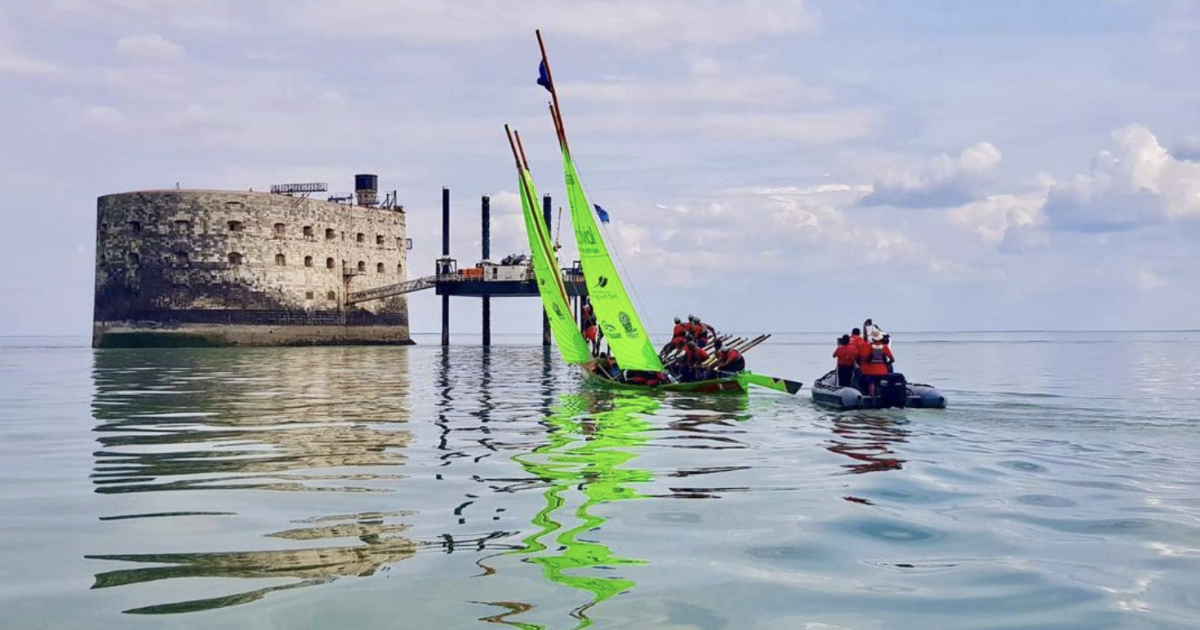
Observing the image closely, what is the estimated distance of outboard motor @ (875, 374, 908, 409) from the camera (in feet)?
67.8

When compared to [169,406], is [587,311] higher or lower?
higher

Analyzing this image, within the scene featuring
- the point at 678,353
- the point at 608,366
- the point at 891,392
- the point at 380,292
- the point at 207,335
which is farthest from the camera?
the point at 380,292

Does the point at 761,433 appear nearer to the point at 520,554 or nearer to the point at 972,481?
the point at 972,481

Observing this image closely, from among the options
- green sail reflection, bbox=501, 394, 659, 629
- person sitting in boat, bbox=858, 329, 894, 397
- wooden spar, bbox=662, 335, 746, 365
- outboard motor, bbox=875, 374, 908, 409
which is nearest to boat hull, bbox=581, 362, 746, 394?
wooden spar, bbox=662, 335, 746, 365

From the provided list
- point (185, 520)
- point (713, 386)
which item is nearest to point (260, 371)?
point (713, 386)

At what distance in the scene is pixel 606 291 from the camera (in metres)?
24.6

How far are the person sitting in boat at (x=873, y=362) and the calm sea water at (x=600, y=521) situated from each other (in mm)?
1316

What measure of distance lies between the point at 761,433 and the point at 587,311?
16572 mm

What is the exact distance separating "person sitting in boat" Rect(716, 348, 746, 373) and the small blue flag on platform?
26.6 ft

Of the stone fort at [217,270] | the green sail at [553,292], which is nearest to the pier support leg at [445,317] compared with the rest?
the stone fort at [217,270]

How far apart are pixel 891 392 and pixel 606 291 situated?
23.1ft

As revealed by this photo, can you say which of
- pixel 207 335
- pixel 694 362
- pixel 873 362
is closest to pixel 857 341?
pixel 873 362

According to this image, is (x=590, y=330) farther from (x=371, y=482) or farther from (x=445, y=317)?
(x=445, y=317)

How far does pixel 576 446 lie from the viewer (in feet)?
48.8
